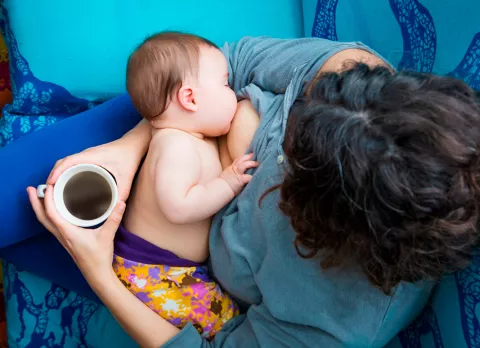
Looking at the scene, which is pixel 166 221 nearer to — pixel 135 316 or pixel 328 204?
pixel 135 316

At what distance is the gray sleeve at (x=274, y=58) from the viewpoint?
858 millimetres

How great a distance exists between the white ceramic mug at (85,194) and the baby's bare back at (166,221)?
71mm

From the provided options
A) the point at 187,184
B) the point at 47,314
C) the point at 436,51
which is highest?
the point at 436,51

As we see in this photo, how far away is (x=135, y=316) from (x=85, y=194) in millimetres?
249

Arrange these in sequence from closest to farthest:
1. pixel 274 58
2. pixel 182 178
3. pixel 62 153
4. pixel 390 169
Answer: pixel 390 169 < pixel 182 178 < pixel 274 58 < pixel 62 153

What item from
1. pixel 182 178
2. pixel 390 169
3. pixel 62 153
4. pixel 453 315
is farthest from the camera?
pixel 62 153

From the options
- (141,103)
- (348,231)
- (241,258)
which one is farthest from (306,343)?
(141,103)

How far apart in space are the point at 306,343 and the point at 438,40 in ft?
1.89

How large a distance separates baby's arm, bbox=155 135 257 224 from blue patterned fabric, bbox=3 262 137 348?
474mm

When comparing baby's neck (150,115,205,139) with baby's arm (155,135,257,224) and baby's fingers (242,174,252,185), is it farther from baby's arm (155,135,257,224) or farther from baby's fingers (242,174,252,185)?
baby's fingers (242,174,252,185)

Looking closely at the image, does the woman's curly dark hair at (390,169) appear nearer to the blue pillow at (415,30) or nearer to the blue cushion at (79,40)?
the blue pillow at (415,30)

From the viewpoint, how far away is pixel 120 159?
0.97m

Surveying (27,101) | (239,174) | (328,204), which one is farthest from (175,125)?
(27,101)

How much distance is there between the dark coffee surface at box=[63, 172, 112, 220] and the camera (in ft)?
2.87
